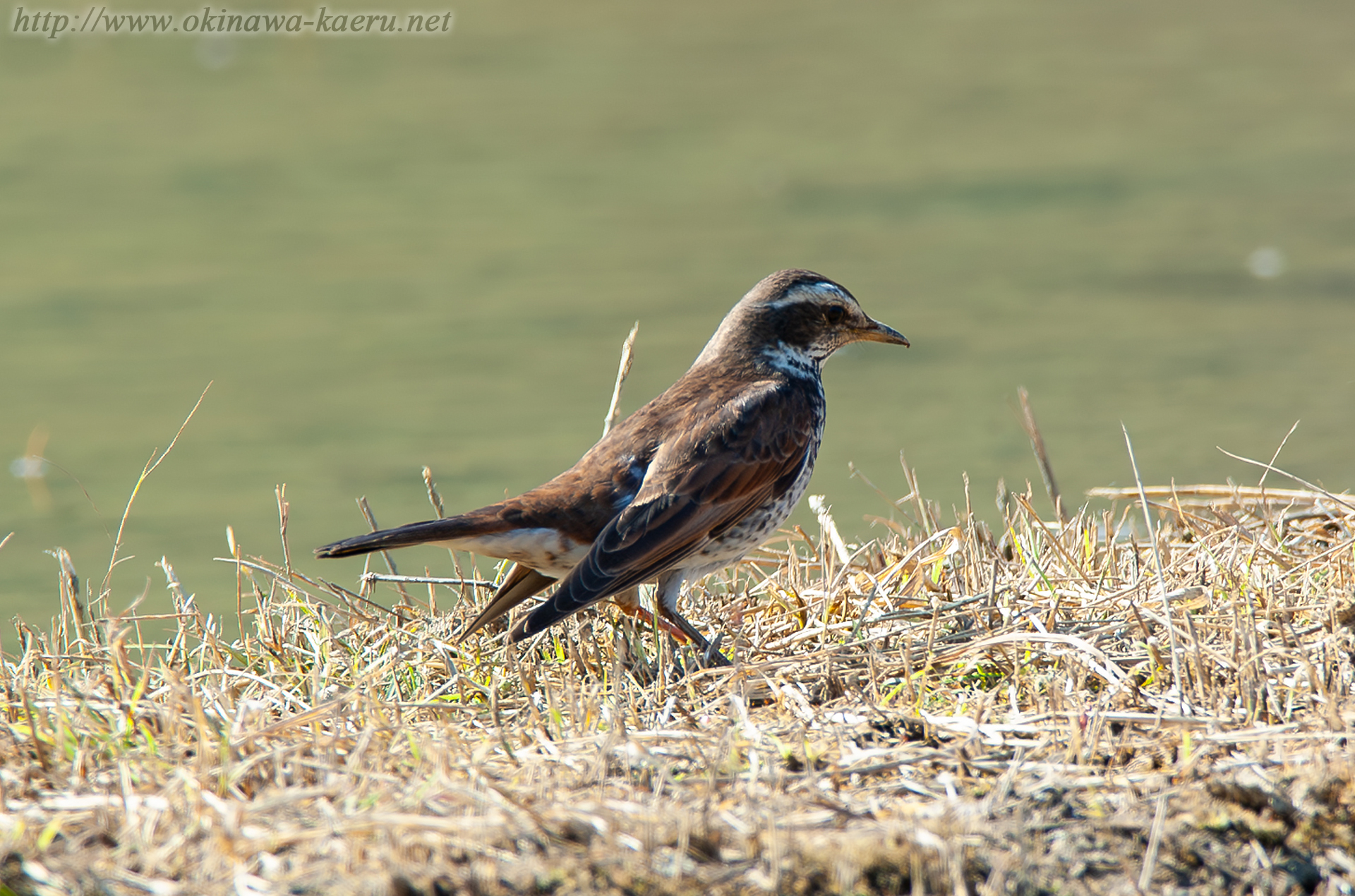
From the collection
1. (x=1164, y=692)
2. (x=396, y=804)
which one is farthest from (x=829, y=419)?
(x=396, y=804)

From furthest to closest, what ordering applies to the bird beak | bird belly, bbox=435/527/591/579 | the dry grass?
the bird beak → bird belly, bbox=435/527/591/579 → the dry grass

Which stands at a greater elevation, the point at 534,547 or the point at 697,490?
the point at 697,490

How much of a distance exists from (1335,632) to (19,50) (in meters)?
15.3

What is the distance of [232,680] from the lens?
4082 mm

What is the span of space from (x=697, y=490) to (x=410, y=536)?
833 millimetres

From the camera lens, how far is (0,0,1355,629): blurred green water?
25.5ft

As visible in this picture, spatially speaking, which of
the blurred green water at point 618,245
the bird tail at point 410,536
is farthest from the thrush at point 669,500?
the blurred green water at point 618,245

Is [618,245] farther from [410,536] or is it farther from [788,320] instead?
[410,536]

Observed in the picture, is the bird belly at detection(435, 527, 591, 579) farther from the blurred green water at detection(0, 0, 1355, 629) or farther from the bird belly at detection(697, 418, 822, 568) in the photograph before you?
the blurred green water at detection(0, 0, 1355, 629)

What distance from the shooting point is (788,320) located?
5.14 metres

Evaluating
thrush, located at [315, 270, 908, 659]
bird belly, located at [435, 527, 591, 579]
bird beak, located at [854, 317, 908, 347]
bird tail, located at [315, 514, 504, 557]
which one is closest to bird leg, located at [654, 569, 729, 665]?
thrush, located at [315, 270, 908, 659]

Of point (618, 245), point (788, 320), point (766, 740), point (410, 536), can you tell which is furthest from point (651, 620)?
point (618, 245)

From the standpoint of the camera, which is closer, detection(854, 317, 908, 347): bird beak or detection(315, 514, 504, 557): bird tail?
detection(315, 514, 504, 557): bird tail

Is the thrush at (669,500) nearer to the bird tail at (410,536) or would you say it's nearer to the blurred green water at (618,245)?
the bird tail at (410,536)
